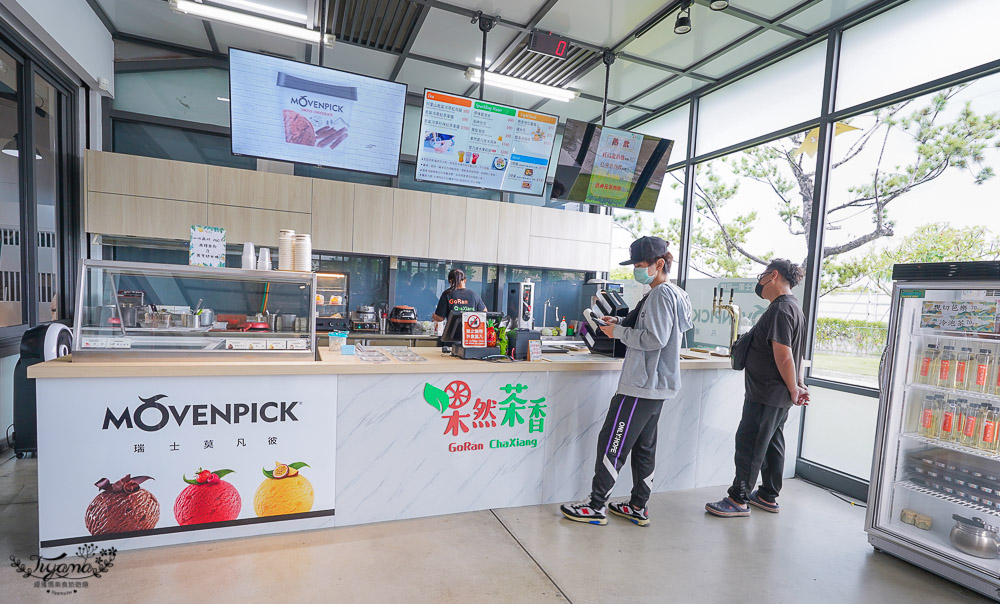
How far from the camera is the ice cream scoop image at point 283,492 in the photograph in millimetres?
2424

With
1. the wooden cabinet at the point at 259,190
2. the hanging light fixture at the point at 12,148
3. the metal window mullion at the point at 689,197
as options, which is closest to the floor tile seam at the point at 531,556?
the metal window mullion at the point at 689,197

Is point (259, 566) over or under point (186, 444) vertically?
under

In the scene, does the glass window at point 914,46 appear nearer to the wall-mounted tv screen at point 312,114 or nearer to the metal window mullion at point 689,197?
the metal window mullion at point 689,197

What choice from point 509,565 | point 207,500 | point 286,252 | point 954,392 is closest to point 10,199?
point 286,252

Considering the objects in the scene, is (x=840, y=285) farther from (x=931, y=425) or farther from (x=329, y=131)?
(x=329, y=131)

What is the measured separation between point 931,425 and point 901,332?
1.82ft

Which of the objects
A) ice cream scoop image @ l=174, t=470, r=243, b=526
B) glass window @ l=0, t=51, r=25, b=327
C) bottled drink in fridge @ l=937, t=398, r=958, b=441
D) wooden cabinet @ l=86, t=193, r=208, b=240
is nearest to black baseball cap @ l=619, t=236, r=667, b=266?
bottled drink in fridge @ l=937, t=398, r=958, b=441

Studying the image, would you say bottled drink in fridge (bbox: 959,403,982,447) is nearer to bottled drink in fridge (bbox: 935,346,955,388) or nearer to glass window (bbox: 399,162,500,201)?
bottled drink in fridge (bbox: 935,346,955,388)

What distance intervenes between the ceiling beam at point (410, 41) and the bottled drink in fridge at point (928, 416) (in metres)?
4.32

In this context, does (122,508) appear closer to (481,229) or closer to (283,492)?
(283,492)

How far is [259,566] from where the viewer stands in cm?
218

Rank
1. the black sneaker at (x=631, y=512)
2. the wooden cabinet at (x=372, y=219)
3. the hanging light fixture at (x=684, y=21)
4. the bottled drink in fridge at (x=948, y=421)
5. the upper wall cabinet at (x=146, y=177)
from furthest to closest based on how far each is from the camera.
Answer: the wooden cabinet at (x=372, y=219)
the upper wall cabinet at (x=146, y=177)
the hanging light fixture at (x=684, y=21)
the black sneaker at (x=631, y=512)
the bottled drink in fridge at (x=948, y=421)

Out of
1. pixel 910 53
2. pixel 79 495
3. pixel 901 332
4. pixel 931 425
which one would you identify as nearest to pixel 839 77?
pixel 910 53

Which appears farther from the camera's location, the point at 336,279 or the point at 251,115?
the point at 336,279
